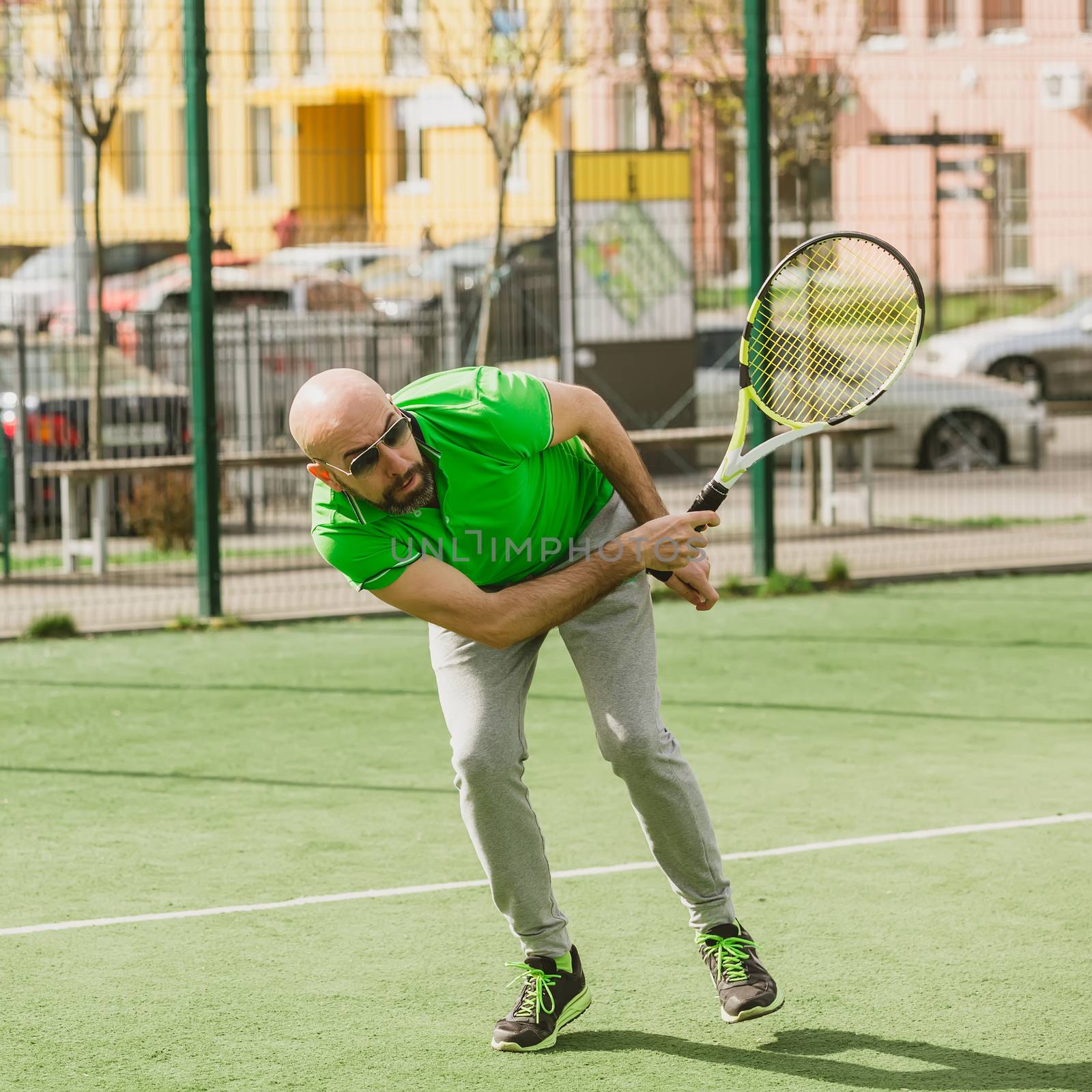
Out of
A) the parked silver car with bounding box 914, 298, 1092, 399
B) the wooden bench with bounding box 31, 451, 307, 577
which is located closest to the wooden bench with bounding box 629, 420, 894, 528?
the wooden bench with bounding box 31, 451, 307, 577

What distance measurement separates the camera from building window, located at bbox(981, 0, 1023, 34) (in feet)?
90.7

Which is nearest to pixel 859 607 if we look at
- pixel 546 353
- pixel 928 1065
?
pixel 546 353

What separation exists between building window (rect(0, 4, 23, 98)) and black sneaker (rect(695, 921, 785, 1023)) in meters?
11.9

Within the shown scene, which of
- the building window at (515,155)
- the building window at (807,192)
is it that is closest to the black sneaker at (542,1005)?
the building window at (807,192)

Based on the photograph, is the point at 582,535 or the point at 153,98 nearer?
the point at 582,535

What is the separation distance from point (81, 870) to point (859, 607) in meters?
5.55

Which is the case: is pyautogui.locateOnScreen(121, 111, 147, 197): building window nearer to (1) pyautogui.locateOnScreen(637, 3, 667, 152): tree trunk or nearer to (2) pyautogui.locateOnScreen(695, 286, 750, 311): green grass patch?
(2) pyautogui.locateOnScreen(695, 286, 750, 311): green grass patch

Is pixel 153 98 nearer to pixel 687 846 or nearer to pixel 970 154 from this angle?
pixel 970 154

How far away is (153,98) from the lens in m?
13.2

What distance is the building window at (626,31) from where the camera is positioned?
52.9ft

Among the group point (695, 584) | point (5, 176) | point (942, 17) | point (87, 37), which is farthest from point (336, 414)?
point (942, 17)

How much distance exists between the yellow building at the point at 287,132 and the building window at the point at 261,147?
1.1 inches

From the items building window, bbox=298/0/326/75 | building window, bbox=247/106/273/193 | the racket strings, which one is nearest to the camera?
the racket strings

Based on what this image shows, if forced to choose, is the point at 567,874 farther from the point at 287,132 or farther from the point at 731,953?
the point at 287,132
